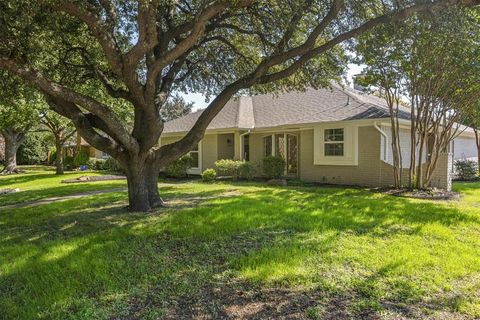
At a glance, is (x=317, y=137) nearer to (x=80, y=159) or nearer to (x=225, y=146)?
(x=225, y=146)

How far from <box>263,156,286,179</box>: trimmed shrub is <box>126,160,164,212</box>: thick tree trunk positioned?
8121 millimetres

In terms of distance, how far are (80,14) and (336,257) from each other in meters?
5.64

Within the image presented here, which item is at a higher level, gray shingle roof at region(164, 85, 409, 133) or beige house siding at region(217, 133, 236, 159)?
gray shingle roof at region(164, 85, 409, 133)

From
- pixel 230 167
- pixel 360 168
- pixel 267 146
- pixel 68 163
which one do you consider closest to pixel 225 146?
pixel 267 146

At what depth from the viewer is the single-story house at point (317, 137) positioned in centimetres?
1430

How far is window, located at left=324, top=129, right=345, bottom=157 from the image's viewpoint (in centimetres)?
1525

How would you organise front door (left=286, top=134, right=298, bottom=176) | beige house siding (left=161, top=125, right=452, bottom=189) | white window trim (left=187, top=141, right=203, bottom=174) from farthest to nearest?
white window trim (left=187, top=141, right=203, bottom=174), front door (left=286, top=134, right=298, bottom=176), beige house siding (left=161, top=125, right=452, bottom=189)

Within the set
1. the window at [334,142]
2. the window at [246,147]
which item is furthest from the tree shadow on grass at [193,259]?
the window at [246,147]

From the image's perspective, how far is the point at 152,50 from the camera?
8.91 meters

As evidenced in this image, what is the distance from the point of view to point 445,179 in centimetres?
1348

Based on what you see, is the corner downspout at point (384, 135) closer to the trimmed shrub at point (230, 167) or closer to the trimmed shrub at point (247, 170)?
the trimmed shrub at point (247, 170)

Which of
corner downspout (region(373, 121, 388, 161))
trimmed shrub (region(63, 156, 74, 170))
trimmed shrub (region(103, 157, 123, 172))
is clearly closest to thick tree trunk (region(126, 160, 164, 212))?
corner downspout (region(373, 121, 388, 161))

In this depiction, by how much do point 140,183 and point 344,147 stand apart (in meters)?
→ 9.41

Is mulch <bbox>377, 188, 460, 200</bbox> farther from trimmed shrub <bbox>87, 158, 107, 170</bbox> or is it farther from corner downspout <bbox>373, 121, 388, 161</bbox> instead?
trimmed shrub <bbox>87, 158, 107, 170</bbox>
